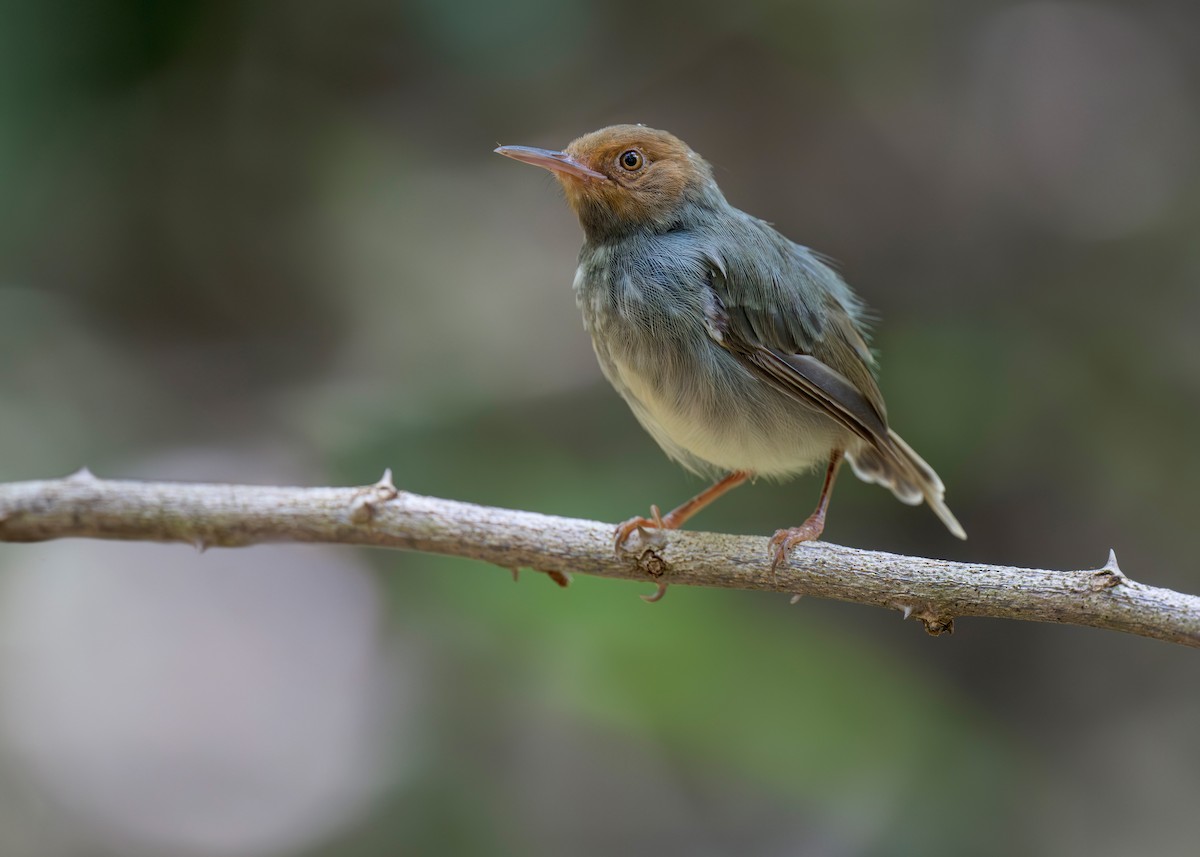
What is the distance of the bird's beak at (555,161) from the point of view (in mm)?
3783

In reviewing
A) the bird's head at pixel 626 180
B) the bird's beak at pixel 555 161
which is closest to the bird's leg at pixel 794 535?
the bird's head at pixel 626 180

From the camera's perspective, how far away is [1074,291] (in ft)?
21.0

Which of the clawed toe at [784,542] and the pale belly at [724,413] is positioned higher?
the pale belly at [724,413]

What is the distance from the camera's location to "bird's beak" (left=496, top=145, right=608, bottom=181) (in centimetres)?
378

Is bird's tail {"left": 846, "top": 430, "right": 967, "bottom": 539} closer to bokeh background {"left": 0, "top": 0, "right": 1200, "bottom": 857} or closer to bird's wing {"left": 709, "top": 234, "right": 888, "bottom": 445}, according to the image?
bird's wing {"left": 709, "top": 234, "right": 888, "bottom": 445}

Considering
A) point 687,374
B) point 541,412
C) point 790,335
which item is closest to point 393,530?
point 687,374

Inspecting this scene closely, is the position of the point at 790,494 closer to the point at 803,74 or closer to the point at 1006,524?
the point at 1006,524

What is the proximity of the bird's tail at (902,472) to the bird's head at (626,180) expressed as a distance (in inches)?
48.9

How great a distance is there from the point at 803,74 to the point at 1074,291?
228 centimetres

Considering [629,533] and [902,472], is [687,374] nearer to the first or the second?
[629,533]

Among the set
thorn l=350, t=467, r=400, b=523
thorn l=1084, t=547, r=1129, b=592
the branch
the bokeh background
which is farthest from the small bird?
the bokeh background

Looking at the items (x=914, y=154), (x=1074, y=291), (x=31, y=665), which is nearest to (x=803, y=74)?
(x=914, y=154)

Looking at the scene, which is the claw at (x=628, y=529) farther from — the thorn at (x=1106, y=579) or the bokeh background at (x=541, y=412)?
the bokeh background at (x=541, y=412)

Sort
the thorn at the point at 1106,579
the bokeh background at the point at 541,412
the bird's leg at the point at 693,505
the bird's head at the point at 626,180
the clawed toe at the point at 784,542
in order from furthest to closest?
the bokeh background at the point at 541,412, the bird's leg at the point at 693,505, the bird's head at the point at 626,180, the clawed toe at the point at 784,542, the thorn at the point at 1106,579
